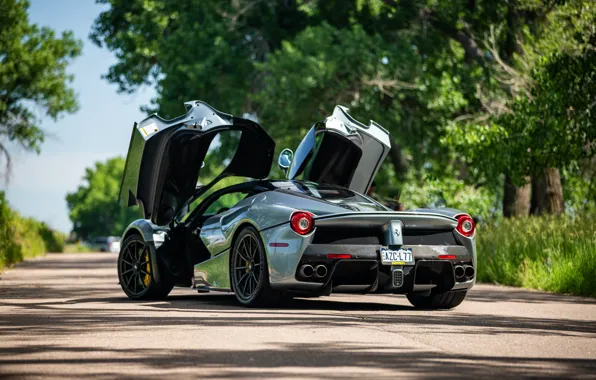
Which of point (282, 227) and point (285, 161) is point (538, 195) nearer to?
point (285, 161)

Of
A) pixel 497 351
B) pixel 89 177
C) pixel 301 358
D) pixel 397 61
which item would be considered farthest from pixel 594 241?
pixel 89 177


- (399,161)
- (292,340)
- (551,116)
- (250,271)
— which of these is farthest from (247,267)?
(399,161)

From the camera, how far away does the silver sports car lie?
9.80 metres

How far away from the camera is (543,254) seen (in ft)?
55.4

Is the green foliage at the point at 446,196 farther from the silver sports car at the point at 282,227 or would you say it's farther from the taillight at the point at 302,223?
the taillight at the point at 302,223

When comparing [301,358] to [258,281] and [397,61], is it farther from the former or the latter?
[397,61]

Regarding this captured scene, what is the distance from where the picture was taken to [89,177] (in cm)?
15000

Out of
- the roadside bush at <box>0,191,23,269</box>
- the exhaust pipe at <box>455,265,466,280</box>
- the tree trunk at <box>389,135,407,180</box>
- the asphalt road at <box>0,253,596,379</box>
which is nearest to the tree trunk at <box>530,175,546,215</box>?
the tree trunk at <box>389,135,407,180</box>

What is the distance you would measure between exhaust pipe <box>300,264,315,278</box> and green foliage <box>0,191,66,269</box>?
1329 centimetres

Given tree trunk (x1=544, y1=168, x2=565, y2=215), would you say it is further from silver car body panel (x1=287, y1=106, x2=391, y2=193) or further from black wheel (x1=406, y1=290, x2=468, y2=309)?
black wheel (x1=406, y1=290, x2=468, y2=309)

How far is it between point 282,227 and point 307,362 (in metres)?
3.49

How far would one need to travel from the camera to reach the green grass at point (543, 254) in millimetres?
14773

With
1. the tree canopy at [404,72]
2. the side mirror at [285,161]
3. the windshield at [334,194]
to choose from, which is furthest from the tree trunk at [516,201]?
the windshield at [334,194]

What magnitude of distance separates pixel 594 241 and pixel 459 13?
17468mm
